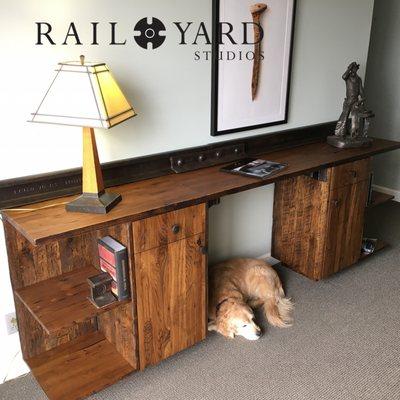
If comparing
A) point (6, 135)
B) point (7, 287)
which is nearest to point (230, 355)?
point (7, 287)

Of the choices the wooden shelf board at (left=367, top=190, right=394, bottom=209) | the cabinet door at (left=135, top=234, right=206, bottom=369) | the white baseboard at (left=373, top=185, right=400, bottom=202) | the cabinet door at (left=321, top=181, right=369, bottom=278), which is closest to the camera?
the cabinet door at (left=135, top=234, right=206, bottom=369)

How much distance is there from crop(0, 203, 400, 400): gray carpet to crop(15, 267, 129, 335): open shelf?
1.40 feet

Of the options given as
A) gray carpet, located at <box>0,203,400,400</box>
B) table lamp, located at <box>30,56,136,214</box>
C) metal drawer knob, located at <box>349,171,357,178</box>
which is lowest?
gray carpet, located at <box>0,203,400,400</box>

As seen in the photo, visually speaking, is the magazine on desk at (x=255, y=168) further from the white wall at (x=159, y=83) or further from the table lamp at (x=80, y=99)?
the table lamp at (x=80, y=99)

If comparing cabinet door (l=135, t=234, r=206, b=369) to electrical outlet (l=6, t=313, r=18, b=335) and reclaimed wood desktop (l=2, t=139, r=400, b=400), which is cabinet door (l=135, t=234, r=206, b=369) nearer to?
reclaimed wood desktop (l=2, t=139, r=400, b=400)

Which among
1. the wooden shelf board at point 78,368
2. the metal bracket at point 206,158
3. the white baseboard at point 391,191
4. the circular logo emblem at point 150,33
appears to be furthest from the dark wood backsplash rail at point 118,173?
the white baseboard at point 391,191

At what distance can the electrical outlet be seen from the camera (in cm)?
204

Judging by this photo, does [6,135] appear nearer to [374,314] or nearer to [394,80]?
[374,314]

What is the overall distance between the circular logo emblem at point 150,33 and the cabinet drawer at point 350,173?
1.16 metres

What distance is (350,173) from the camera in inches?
106

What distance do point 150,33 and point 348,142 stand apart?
53.8 inches

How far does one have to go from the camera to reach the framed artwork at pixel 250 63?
2.36 meters

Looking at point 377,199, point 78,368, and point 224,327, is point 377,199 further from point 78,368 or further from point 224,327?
point 78,368

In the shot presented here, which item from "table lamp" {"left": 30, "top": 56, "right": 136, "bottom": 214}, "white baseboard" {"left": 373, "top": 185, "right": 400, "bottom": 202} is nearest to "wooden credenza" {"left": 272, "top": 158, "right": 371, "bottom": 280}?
"table lamp" {"left": 30, "top": 56, "right": 136, "bottom": 214}
